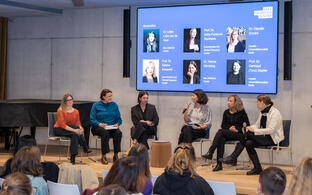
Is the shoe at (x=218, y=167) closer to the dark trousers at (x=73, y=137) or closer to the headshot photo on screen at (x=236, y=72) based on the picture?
the headshot photo on screen at (x=236, y=72)

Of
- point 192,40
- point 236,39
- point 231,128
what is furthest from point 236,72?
point 231,128

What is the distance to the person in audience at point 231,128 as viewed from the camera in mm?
7535

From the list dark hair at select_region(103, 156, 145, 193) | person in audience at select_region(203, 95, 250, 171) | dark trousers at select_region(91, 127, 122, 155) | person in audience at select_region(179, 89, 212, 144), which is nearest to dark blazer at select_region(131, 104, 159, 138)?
dark trousers at select_region(91, 127, 122, 155)

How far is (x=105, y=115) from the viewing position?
8273 mm

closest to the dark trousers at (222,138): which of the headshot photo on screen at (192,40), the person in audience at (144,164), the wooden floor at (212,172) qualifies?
the wooden floor at (212,172)

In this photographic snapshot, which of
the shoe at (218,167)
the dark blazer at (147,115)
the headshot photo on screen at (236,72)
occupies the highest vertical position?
the headshot photo on screen at (236,72)

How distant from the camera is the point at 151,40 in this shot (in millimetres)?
9125

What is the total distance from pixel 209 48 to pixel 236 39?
0.52 m

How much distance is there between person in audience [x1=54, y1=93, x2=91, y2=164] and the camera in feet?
26.1

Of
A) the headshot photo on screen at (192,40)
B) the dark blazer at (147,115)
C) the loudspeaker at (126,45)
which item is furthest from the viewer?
the loudspeaker at (126,45)

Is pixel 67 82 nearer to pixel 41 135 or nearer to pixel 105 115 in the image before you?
pixel 41 135

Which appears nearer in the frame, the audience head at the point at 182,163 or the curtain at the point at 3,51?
the audience head at the point at 182,163

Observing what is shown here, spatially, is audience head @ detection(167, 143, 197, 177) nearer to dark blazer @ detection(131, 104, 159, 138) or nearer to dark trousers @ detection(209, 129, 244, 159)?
dark trousers @ detection(209, 129, 244, 159)

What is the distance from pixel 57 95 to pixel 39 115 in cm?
205
